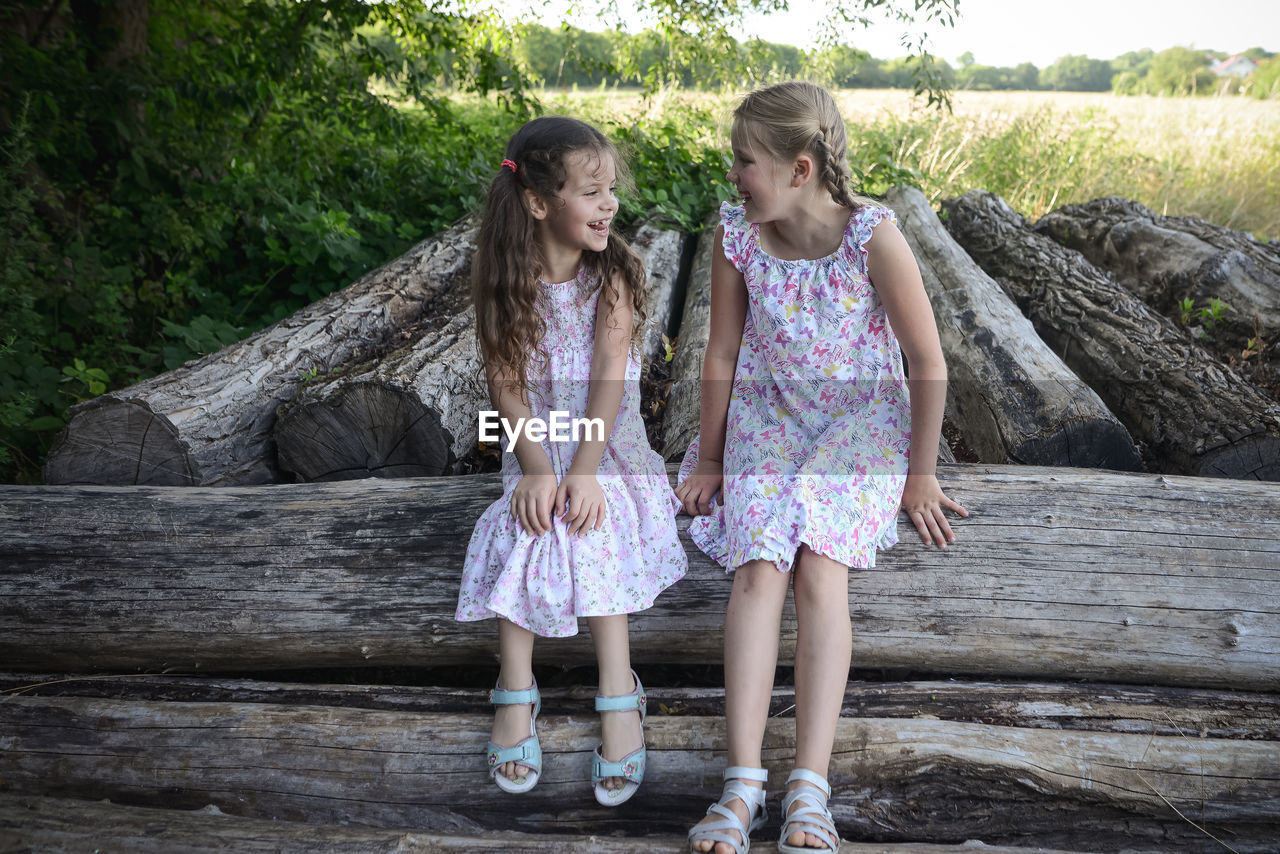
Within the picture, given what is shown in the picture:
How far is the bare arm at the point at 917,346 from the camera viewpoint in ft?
7.52

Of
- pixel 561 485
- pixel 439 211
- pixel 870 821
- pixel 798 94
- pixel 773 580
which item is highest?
pixel 798 94

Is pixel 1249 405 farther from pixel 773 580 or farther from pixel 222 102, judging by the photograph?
pixel 222 102

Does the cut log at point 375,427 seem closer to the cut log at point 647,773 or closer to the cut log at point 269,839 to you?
the cut log at point 647,773

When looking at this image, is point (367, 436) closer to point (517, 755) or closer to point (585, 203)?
point (585, 203)

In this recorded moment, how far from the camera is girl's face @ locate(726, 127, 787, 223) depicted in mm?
2289

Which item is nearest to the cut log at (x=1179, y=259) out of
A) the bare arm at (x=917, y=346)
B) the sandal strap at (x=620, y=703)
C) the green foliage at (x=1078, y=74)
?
the bare arm at (x=917, y=346)

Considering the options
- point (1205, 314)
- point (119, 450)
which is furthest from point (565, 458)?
point (1205, 314)

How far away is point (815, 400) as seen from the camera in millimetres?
2545

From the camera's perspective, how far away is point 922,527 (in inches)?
93.7

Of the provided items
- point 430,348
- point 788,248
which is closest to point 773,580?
point 788,248

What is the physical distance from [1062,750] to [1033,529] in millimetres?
594

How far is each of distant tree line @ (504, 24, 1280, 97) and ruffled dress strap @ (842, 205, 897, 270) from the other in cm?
78


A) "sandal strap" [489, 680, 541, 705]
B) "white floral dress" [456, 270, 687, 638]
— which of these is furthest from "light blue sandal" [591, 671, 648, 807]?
"white floral dress" [456, 270, 687, 638]

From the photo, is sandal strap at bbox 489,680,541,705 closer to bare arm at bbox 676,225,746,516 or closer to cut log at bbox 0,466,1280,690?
cut log at bbox 0,466,1280,690
